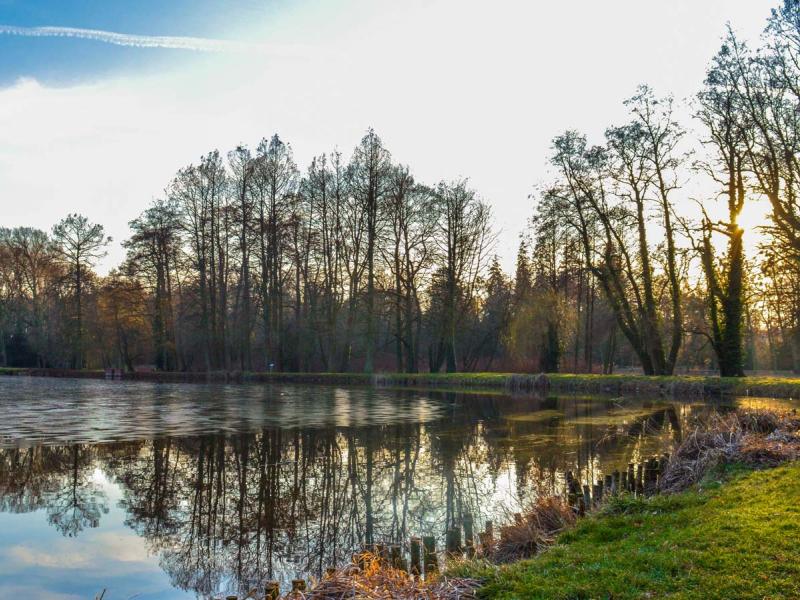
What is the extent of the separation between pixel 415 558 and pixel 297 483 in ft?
16.9

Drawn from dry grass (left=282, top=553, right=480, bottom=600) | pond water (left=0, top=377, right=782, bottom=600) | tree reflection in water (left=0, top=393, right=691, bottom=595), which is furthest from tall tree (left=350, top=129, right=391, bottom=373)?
dry grass (left=282, top=553, right=480, bottom=600)

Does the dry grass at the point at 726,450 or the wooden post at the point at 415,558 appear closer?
the wooden post at the point at 415,558

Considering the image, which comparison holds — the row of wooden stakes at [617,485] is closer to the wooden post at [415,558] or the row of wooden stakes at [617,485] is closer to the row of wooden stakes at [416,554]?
the row of wooden stakes at [416,554]

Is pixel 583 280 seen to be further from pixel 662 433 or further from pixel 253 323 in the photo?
pixel 662 433

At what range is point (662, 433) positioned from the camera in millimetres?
17141

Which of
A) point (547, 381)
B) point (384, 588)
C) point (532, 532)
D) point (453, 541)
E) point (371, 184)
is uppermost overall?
point (371, 184)

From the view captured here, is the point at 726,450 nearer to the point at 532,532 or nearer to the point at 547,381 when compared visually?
the point at 532,532

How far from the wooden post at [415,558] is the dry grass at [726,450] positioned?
437cm

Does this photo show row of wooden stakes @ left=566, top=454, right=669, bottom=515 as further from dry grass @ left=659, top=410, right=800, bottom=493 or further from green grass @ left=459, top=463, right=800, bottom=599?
green grass @ left=459, top=463, right=800, bottom=599

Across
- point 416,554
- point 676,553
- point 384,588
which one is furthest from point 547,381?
point 384,588

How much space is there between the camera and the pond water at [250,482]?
7.63 metres

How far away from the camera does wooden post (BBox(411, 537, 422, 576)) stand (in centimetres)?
671

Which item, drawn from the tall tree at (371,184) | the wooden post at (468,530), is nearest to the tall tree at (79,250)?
the tall tree at (371,184)

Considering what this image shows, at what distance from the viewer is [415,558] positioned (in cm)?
695
